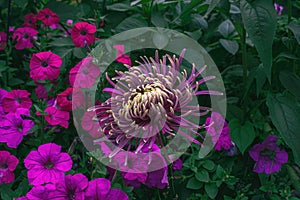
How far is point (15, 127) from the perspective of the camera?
4.45 feet

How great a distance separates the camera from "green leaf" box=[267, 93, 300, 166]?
1.23 m

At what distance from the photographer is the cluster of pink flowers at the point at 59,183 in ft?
3.71

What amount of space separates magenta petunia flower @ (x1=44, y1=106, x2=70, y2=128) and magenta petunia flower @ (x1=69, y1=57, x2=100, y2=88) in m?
0.09

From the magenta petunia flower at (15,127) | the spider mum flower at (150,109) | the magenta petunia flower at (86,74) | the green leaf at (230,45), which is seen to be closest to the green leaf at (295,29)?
the green leaf at (230,45)

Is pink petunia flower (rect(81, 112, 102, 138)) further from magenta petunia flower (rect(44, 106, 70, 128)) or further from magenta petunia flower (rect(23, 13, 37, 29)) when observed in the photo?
magenta petunia flower (rect(23, 13, 37, 29))

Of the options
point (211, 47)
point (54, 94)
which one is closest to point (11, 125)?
point (54, 94)

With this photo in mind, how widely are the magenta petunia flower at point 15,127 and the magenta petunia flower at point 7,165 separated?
0.09 feet

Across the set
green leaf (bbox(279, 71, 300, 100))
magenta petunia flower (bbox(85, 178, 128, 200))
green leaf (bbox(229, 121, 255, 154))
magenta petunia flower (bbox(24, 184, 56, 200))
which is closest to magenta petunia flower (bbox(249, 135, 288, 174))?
green leaf (bbox(229, 121, 255, 154))

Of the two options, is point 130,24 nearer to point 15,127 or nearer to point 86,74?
point 86,74

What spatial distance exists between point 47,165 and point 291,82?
25.9 inches

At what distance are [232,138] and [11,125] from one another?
1.92 feet

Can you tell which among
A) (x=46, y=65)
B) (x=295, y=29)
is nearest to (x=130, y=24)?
(x=46, y=65)

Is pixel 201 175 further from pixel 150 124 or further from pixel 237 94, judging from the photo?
pixel 237 94

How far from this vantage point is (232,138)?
4.48ft
